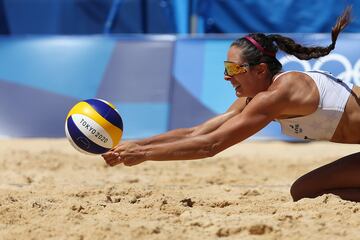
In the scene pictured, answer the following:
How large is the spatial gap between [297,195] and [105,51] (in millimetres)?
4366

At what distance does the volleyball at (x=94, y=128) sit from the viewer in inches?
162

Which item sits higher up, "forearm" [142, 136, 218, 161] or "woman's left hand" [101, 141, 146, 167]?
"forearm" [142, 136, 218, 161]

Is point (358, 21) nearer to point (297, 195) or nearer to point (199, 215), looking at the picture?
point (297, 195)

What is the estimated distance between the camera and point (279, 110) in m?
→ 3.82

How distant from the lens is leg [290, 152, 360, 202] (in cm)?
430

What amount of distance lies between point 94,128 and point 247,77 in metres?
0.91

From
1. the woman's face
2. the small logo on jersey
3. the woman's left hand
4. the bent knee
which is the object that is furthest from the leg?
the woman's left hand

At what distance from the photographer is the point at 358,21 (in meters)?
9.99

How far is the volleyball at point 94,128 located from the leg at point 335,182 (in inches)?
46.0

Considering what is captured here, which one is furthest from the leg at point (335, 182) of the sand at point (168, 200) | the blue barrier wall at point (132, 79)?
the blue barrier wall at point (132, 79)

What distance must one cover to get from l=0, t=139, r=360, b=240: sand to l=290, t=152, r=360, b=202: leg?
6.1 inches

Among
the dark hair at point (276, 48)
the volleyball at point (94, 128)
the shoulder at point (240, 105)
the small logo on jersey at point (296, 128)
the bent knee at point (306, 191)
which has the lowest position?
the bent knee at point (306, 191)

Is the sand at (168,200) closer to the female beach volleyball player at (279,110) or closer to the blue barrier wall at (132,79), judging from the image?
the female beach volleyball player at (279,110)

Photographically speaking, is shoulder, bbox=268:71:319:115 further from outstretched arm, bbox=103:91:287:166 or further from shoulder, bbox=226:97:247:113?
shoulder, bbox=226:97:247:113
